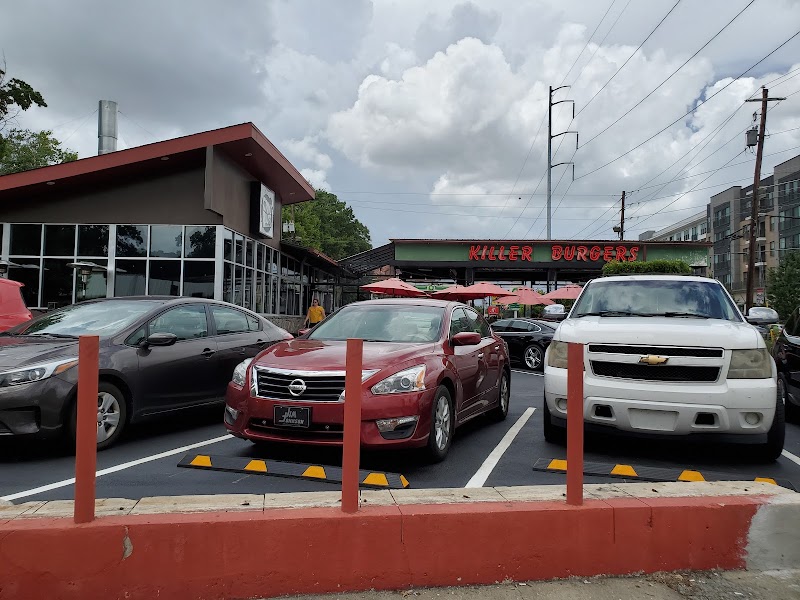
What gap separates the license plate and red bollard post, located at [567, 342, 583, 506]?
2230 mm

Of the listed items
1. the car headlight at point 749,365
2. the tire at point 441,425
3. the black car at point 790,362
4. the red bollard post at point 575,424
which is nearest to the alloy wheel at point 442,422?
the tire at point 441,425

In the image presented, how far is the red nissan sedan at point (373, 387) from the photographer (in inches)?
194

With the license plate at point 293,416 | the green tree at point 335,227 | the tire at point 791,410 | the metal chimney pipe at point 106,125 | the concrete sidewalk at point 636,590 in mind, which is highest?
the green tree at point 335,227

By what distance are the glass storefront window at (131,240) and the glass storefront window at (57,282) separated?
148 cm

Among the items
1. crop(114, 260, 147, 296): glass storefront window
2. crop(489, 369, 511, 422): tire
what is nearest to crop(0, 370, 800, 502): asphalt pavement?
crop(489, 369, 511, 422): tire

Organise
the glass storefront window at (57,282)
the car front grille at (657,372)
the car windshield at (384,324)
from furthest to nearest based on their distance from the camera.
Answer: the glass storefront window at (57,282)
the car windshield at (384,324)
the car front grille at (657,372)

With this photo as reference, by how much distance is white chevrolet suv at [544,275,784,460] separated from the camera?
5.12 m

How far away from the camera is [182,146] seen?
15773 mm

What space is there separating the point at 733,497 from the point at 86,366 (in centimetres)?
343

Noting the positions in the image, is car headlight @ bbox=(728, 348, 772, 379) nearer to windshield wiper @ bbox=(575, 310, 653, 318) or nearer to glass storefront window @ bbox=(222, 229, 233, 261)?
windshield wiper @ bbox=(575, 310, 653, 318)

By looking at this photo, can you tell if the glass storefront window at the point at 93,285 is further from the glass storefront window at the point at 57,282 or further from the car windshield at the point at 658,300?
the car windshield at the point at 658,300

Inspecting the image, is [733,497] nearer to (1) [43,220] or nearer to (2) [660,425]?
(2) [660,425]

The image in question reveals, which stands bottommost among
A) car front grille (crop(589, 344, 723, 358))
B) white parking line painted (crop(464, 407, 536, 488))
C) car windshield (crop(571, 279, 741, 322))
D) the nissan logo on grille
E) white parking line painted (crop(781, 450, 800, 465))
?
white parking line painted (crop(781, 450, 800, 465))

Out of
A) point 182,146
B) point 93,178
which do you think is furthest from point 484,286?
point 93,178
